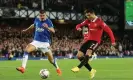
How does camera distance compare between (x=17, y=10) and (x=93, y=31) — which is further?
(x=17, y=10)

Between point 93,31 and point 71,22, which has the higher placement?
point 93,31

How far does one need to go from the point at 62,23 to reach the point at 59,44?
7.84m

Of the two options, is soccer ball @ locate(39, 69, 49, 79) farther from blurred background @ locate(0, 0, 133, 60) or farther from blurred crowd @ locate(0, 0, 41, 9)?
blurred crowd @ locate(0, 0, 41, 9)

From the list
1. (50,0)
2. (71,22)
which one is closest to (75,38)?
(71,22)

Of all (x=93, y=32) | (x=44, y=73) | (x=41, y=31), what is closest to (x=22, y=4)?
(x=41, y=31)

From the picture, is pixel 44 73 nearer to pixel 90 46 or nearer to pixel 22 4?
pixel 90 46

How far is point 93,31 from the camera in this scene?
17.3 m

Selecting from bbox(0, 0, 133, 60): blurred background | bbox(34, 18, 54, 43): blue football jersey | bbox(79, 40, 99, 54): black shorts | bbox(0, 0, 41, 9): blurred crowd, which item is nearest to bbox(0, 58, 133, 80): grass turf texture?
bbox(79, 40, 99, 54): black shorts

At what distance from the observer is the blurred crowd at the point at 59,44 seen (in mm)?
42781

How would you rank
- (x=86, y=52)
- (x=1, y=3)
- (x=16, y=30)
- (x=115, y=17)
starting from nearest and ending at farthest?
1. (x=86, y=52)
2. (x=1, y=3)
3. (x=16, y=30)
4. (x=115, y=17)

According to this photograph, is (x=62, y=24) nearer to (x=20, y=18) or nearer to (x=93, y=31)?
(x=20, y=18)

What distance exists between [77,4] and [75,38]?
14.2 feet

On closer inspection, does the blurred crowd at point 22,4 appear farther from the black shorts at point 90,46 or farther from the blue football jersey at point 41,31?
the black shorts at point 90,46

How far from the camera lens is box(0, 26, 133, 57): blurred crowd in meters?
42.8
